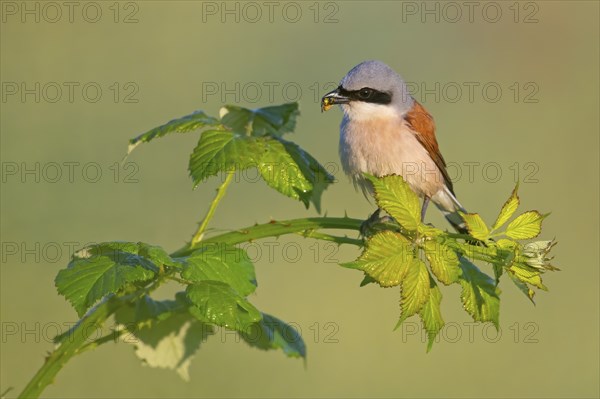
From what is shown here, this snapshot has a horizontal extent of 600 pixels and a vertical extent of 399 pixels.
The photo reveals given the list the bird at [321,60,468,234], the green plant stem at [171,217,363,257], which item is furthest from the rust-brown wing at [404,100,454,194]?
the green plant stem at [171,217,363,257]

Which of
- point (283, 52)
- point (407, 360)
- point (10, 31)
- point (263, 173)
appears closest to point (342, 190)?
point (407, 360)

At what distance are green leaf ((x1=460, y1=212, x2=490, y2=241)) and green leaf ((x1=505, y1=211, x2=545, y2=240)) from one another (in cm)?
6

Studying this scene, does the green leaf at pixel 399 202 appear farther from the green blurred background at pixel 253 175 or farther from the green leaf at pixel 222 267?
the green blurred background at pixel 253 175

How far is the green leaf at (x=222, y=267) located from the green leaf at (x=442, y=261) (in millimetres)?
415

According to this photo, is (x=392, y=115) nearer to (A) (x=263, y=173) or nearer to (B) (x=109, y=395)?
(A) (x=263, y=173)

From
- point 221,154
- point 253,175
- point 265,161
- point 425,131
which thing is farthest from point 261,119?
point 253,175

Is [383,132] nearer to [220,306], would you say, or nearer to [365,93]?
[365,93]

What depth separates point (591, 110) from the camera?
809 centimetres

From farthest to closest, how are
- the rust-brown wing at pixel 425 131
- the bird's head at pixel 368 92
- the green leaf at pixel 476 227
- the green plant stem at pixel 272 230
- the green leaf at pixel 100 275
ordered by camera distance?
1. the rust-brown wing at pixel 425 131
2. the bird's head at pixel 368 92
3. the green plant stem at pixel 272 230
4. the green leaf at pixel 476 227
5. the green leaf at pixel 100 275

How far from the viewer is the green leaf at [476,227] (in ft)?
6.41

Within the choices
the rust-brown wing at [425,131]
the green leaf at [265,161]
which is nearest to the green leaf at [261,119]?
the green leaf at [265,161]

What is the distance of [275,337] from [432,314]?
56cm

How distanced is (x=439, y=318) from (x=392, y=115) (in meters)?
2.13

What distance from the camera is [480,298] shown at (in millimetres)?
2031
